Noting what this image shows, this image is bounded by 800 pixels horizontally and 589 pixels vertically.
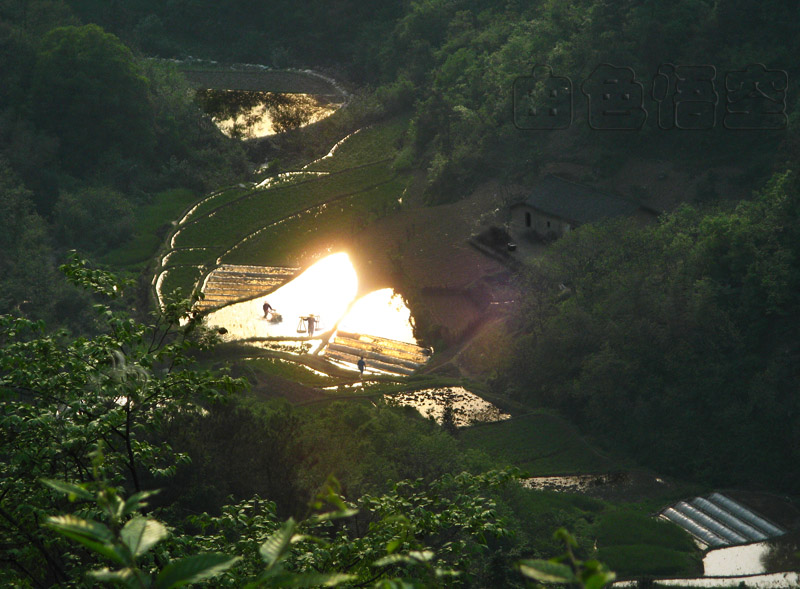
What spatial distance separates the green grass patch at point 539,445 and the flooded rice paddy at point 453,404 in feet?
1.79

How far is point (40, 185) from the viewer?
1962 inches

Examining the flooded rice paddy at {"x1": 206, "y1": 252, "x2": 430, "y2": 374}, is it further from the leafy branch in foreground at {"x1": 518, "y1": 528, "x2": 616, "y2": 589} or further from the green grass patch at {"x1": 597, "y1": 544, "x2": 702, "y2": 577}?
the leafy branch in foreground at {"x1": 518, "y1": 528, "x2": 616, "y2": 589}

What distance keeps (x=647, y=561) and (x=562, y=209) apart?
20803 mm

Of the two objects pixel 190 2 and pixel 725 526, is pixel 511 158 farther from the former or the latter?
pixel 190 2

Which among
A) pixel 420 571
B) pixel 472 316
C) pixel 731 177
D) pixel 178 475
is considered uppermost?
pixel 731 177

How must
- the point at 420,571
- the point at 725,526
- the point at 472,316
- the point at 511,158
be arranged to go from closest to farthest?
the point at 420,571 < the point at 725,526 < the point at 472,316 < the point at 511,158

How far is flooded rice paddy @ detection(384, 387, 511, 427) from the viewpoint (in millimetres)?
31688

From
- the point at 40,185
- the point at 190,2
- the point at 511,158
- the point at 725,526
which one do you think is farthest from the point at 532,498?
the point at 190,2

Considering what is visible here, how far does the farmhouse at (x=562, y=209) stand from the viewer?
3984cm

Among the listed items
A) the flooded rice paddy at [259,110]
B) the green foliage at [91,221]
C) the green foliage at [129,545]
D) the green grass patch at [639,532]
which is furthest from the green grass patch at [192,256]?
the green foliage at [129,545]

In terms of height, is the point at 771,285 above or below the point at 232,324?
above

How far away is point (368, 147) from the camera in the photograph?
58000 millimetres

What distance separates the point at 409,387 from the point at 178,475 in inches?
554

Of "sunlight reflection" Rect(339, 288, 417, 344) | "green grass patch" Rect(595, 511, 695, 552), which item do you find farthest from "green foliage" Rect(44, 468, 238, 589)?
"sunlight reflection" Rect(339, 288, 417, 344)
